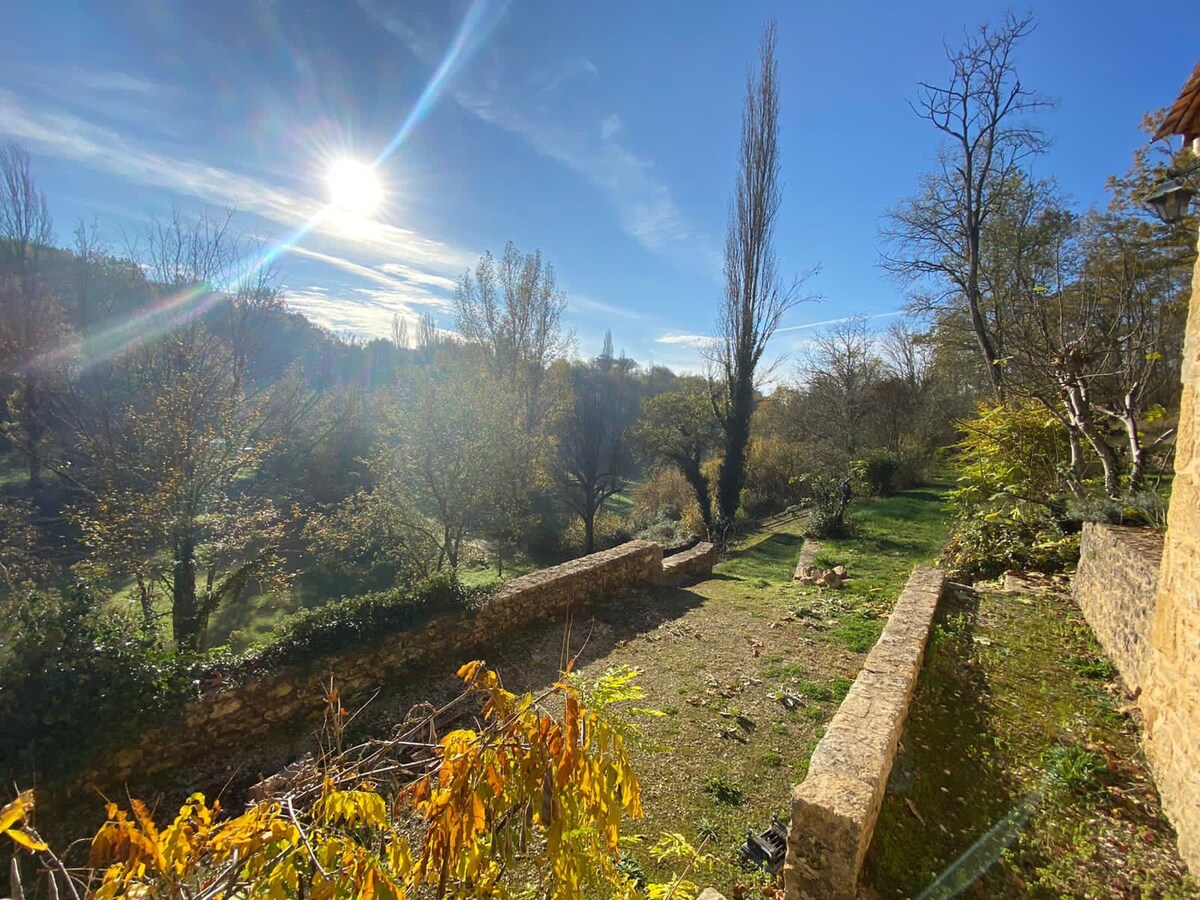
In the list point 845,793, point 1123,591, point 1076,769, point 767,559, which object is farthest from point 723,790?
point 767,559

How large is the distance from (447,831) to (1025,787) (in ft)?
12.5

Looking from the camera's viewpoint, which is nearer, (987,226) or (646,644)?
(646,644)

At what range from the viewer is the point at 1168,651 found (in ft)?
10.4

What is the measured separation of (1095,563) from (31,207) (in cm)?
2154

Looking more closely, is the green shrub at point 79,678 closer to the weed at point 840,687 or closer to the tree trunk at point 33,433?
the weed at point 840,687

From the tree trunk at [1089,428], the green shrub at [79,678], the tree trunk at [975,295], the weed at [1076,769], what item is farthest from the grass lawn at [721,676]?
the tree trunk at [975,295]

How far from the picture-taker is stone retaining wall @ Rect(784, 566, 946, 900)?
245 centimetres

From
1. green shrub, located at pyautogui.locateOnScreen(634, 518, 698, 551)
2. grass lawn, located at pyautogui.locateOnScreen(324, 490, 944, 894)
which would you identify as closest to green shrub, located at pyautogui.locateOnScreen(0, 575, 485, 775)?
grass lawn, located at pyautogui.locateOnScreen(324, 490, 944, 894)

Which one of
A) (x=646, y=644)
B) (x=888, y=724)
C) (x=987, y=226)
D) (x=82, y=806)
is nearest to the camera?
(x=888, y=724)

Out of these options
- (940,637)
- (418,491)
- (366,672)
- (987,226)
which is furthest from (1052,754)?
(987,226)

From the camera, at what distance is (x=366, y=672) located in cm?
543

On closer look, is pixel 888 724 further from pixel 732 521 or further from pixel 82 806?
pixel 732 521

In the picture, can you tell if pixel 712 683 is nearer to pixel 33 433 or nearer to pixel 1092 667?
pixel 1092 667

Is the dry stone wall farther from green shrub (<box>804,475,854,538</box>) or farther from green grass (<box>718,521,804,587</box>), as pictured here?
green shrub (<box>804,475,854,538</box>)
